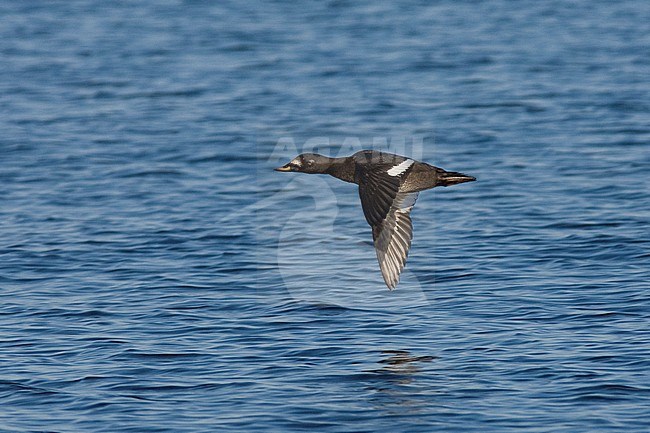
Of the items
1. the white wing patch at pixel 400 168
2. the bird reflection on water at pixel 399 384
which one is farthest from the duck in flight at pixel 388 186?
the bird reflection on water at pixel 399 384

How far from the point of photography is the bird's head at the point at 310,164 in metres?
12.0

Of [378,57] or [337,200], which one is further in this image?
[378,57]

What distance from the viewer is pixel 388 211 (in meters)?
10.8

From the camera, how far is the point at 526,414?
982 centimetres

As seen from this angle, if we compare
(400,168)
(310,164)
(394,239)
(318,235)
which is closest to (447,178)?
(400,168)

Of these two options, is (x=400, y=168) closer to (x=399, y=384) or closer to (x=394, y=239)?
(x=394, y=239)

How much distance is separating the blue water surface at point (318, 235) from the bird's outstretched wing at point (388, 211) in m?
0.87

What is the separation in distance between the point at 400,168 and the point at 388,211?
0.82 m

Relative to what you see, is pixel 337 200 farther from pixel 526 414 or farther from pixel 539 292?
pixel 526 414

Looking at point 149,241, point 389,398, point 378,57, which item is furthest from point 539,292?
point 378,57

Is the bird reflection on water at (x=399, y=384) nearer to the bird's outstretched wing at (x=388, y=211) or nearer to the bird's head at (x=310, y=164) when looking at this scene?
the bird's outstretched wing at (x=388, y=211)

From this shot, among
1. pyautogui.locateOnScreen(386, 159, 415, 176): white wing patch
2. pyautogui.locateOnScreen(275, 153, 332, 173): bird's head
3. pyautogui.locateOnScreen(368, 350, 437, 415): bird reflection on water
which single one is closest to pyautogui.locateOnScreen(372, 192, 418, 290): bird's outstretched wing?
pyautogui.locateOnScreen(386, 159, 415, 176): white wing patch

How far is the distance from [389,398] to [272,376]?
1.07 metres

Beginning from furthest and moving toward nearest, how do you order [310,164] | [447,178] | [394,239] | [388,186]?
[310,164] → [447,178] → [394,239] → [388,186]
